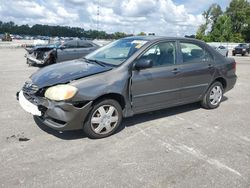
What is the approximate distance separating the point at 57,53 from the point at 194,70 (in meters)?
8.85

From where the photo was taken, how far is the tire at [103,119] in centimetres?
432

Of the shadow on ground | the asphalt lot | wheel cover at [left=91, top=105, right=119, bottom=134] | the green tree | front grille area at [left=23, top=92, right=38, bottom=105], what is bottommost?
the asphalt lot

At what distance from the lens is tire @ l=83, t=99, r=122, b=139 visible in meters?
4.32

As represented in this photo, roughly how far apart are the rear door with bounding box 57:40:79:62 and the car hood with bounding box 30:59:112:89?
848 centimetres

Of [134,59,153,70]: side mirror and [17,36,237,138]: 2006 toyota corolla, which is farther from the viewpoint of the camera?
[134,59,153,70]: side mirror

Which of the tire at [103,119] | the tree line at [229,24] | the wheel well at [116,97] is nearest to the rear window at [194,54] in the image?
the wheel well at [116,97]

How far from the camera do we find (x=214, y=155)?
4016 mm

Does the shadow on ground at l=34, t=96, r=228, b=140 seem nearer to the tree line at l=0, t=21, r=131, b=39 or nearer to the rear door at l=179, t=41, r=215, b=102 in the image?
the rear door at l=179, t=41, r=215, b=102

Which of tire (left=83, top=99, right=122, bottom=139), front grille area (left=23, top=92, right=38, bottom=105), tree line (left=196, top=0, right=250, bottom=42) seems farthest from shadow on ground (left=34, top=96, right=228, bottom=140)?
tree line (left=196, top=0, right=250, bottom=42)

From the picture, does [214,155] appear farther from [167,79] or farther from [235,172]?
[167,79]

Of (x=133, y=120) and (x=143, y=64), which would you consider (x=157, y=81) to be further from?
(x=133, y=120)

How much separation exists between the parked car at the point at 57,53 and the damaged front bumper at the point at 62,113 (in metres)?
9.20

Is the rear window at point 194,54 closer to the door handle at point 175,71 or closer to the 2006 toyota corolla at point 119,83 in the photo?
the 2006 toyota corolla at point 119,83

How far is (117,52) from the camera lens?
5234 millimetres
